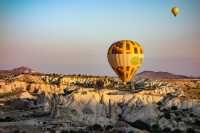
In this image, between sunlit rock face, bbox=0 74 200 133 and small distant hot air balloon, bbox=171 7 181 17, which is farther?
small distant hot air balloon, bbox=171 7 181 17

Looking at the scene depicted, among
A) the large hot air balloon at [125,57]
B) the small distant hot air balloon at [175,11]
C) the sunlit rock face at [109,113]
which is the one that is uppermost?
the small distant hot air balloon at [175,11]

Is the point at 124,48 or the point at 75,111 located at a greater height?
the point at 124,48

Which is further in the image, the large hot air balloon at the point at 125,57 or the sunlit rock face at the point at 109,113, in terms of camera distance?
the large hot air balloon at the point at 125,57

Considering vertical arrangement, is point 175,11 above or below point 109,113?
above

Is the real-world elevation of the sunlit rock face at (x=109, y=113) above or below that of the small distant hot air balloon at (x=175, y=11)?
below

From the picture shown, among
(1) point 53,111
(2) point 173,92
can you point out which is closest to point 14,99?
(1) point 53,111

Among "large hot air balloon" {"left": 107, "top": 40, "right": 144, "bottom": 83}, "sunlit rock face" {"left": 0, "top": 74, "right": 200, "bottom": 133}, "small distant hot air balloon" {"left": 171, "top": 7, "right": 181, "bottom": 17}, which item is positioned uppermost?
"small distant hot air balloon" {"left": 171, "top": 7, "right": 181, "bottom": 17}

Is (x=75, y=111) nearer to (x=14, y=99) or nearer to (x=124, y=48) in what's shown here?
(x=124, y=48)

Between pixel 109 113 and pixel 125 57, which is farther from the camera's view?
pixel 109 113
